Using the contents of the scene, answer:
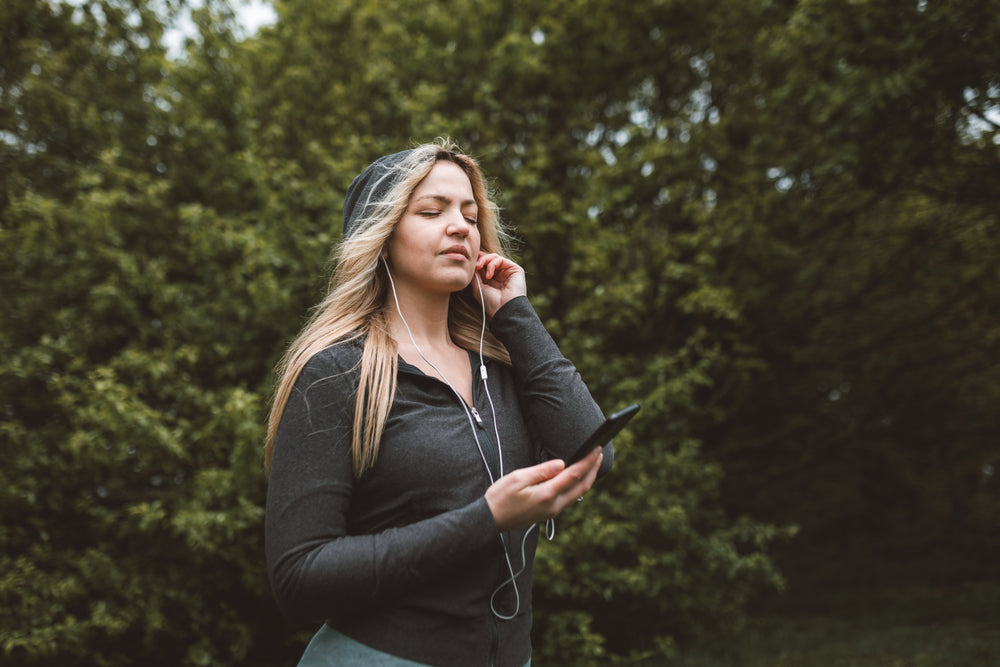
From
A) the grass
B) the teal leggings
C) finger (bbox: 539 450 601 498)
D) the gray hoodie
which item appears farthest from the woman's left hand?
the grass

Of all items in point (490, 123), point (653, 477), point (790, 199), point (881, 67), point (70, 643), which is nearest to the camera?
point (70, 643)

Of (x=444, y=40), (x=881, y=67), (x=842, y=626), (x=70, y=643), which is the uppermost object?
(x=444, y=40)

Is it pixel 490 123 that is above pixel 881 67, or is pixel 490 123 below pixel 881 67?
above

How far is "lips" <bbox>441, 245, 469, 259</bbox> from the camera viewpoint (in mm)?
1717

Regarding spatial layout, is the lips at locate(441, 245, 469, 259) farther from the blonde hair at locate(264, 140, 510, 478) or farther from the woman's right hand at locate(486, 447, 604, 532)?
the woman's right hand at locate(486, 447, 604, 532)

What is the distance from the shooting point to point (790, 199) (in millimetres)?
6207

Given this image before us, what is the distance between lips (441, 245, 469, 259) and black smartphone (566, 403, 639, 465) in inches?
24.2

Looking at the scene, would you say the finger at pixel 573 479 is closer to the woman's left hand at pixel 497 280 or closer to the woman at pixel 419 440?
the woman at pixel 419 440

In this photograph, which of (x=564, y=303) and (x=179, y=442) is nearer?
(x=179, y=442)

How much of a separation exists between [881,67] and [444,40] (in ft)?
11.9

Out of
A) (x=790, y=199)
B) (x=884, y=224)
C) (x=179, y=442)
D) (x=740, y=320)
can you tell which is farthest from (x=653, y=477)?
(x=884, y=224)

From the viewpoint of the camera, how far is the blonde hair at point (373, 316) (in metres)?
1.49

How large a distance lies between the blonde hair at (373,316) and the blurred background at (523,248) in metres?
2.69

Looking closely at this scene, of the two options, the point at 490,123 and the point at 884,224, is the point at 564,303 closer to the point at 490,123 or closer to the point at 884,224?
the point at 490,123
